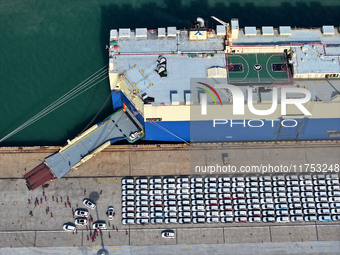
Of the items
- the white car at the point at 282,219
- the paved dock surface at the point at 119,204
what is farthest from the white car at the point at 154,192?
the white car at the point at 282,219

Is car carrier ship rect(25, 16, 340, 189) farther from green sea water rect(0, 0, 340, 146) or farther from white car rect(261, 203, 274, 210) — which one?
white car rect(261, 203, 274, 210)

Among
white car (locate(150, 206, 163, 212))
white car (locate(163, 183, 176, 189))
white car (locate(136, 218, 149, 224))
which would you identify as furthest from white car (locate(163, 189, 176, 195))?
white car (locate(136, 218, 149, 224))

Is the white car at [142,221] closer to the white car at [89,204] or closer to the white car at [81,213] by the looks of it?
the white car at [89,204]

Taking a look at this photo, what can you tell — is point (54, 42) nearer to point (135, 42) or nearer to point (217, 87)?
point (135, 42)

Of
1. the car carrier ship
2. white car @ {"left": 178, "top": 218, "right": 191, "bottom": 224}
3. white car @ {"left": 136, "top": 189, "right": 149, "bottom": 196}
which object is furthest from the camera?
white car @ {"left": 136, "top": 189, "right": 149, "bottom": 196}

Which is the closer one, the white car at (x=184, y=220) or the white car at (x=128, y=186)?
the white car at (x=184, y=220)
